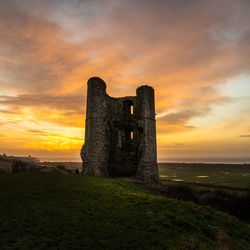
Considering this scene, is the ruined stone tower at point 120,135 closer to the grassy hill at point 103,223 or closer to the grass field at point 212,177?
the grassy hill at point 103,223

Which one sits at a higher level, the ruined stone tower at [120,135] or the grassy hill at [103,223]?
the ruined stone tower at [120,135]

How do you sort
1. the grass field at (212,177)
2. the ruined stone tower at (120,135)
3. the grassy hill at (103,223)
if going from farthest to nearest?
the grass field at (212,177) → the ruined stone tower at (120,135) → the grassy hill at (103,223)

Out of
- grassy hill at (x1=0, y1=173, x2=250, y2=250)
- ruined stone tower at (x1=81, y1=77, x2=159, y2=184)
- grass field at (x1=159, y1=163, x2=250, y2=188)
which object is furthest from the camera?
grass field at (x1=159, y1=163, x2=250, y2=188)

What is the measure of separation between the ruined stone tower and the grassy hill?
896 cm

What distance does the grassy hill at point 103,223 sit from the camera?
205 inches

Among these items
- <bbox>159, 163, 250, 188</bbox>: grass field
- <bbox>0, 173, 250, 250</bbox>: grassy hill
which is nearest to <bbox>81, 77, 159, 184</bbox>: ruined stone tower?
<bbox>0, 173, 250, 250</bbox>: grassy hill

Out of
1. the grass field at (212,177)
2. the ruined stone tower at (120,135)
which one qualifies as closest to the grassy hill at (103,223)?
the ruined stone tower at (120,135)

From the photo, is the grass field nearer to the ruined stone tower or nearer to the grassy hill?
the ruined stone tower

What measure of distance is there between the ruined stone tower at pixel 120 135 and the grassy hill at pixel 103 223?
8.96 meters

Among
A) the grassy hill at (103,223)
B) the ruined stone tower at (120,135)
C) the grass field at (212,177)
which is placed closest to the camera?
the grassy hill at (103,223)

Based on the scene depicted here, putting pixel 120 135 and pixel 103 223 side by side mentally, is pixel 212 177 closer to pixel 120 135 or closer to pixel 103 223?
pixel 120 135

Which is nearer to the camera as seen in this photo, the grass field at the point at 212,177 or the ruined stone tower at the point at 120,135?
the ruined stone tower at the point at 120,135

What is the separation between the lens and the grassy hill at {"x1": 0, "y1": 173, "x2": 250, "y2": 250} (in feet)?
17.1

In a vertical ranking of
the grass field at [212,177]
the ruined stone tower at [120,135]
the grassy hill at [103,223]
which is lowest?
the grass field at [212,177]
